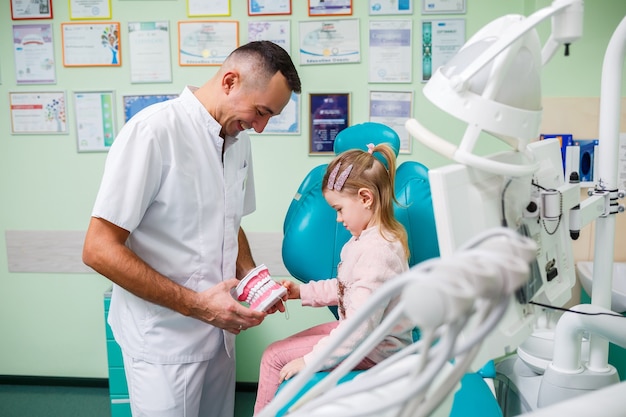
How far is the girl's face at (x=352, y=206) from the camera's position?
1.73m

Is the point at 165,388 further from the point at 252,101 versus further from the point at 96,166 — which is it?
the point at 96,166

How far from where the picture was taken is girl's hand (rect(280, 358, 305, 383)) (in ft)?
5.32

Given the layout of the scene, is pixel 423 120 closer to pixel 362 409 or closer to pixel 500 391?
pixel 500 391

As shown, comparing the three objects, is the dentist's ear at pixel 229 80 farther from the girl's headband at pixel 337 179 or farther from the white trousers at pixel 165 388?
the white trousers at pixel 165 388

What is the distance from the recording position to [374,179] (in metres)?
1.74

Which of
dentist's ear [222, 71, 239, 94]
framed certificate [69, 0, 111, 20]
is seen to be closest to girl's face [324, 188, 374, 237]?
dentist's ear [222, 71, 239, 94]

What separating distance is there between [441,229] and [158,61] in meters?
2.29

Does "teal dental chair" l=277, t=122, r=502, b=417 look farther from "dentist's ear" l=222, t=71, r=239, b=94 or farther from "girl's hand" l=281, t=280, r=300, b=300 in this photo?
"dentist's ear" l=222, t=71, r=239, b=94

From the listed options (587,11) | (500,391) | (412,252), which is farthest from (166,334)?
(587,11)

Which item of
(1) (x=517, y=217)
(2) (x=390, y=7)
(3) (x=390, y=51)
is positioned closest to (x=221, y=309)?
(1) (x=517, y=217)

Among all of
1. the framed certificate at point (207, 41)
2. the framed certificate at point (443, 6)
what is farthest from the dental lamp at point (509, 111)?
the framed certificate at point (207, 41)

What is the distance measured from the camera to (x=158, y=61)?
2785 millimetres

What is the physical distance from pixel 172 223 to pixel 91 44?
1620 millimetres

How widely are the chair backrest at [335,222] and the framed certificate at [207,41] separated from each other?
1.10 metres
